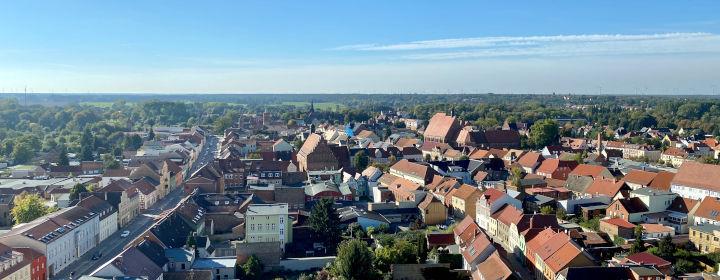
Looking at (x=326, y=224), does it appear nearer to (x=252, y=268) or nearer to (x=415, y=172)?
(x=252, y=268)

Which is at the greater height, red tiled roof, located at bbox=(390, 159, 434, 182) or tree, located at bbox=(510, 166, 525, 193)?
red tiled roof, located at bbox=(390, 159, 434, 182)

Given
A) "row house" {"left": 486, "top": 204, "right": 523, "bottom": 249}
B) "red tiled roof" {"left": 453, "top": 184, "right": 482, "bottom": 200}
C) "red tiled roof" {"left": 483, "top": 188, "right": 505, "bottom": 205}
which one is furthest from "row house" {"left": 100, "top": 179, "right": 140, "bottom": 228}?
"row house" {"left": 486, "top": 204, "right": 523, "bottom": 249}

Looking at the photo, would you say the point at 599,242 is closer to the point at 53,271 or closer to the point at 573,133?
the point at 53,271

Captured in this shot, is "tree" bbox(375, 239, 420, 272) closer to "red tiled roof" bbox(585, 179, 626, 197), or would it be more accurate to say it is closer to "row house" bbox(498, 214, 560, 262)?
"row house" bbox(498, 214, 560, 262)

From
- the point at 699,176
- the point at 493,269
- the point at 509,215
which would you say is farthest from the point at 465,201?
the point at 699,176

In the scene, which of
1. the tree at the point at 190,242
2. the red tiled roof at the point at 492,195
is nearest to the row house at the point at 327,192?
the red tiled roof at the point at 492,195

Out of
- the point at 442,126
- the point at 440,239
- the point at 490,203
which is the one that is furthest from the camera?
the point at 442,126
